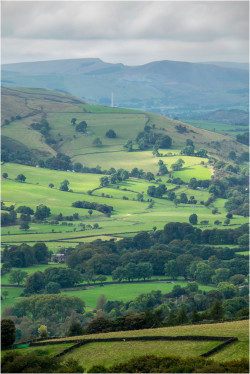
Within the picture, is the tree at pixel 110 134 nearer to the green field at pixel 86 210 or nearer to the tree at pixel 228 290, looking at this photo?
the green field at pixel 86 210

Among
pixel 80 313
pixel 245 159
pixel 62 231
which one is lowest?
pixel 80 313

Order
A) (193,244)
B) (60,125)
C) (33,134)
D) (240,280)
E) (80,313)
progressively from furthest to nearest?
1. (60,125)
2. (33,134)
3. (193,244)
4. (240,280)
5. (80,313)

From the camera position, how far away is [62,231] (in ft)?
354

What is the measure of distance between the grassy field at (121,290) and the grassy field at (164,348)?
3061 centimetres

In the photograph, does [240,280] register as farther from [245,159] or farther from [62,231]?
[245,159]

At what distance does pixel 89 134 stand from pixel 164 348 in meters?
141

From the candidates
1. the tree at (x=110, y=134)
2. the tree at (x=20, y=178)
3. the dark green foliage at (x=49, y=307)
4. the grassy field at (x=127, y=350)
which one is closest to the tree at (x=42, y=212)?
the tree at (x=20, y=178)

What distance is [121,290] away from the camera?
259 feet

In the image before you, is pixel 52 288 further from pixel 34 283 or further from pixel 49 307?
pixel 49 307

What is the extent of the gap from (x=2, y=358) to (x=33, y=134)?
140 m

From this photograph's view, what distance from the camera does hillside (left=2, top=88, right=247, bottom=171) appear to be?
6476 inches

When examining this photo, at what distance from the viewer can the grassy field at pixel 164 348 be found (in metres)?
36.5

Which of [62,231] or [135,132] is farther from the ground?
[135,132]

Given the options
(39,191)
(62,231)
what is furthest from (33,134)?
(62,231)
